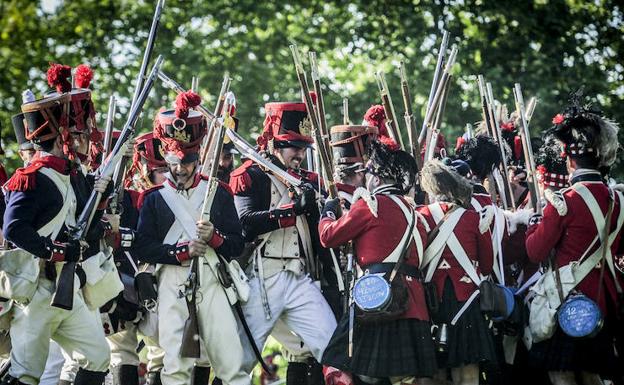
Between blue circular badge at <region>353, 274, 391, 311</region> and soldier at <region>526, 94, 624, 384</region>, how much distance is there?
109 centimetres

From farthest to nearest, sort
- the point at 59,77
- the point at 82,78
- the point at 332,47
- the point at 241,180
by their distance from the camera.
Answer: the point at 332,47 → the point at 241,180 → the point at 82,78 → the point at 59,77

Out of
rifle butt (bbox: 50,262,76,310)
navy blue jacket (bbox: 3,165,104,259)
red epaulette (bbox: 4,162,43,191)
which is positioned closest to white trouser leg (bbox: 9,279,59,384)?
rifle butt (bbox: 50,262,76,310)

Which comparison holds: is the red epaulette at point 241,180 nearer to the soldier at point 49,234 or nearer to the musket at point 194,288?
the musket at point 194,288

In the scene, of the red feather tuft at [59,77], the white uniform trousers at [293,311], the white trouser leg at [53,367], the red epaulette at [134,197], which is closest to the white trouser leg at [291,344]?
the white uniform trousers at [293,311]

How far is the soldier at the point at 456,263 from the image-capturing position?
8.64 m

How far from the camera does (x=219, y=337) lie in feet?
28.5

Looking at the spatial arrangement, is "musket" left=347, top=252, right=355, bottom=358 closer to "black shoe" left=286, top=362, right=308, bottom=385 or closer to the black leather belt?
the black leather belt

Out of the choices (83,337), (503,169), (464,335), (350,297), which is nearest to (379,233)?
(350,297)

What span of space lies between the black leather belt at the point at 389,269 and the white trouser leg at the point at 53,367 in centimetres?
264

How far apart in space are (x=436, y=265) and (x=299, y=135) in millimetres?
1634

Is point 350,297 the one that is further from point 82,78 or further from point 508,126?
point 508,126

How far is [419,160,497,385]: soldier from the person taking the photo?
864 cm

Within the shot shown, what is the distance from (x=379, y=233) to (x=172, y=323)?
1.61 meters

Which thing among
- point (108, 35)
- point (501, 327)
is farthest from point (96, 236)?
point (108, 35)
